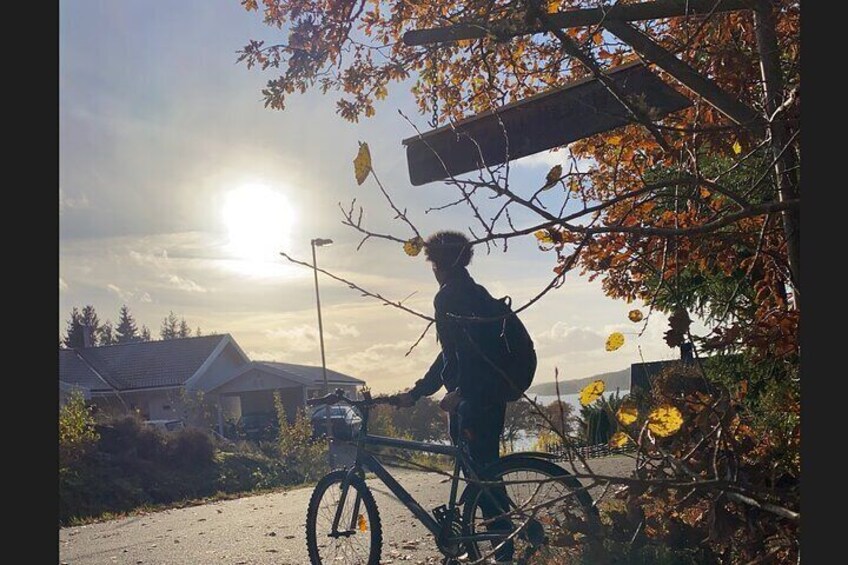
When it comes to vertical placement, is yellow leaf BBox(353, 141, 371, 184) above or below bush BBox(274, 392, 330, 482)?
above

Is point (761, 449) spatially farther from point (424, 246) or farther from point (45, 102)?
point (45, 102)

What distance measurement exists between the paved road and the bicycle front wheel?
0.11 meters

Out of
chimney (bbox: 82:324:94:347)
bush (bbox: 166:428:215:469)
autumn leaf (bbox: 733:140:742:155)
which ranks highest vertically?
chimney (bbox: 82:324:94:347)

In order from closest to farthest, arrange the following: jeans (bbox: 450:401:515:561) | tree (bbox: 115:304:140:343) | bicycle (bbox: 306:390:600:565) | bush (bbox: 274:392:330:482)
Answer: bicycle (bbox: 306:390:600:565)
jeans (bbox: 450:401:515:561)
bush (bbox: 274:392:330:482)
tree (bbox: 115:304:140:343)

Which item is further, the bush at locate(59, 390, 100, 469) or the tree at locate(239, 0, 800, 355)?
the bush at locate(59, 390, 100, 469)

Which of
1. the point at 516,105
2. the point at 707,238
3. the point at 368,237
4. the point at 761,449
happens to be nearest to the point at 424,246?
the point at 368,237

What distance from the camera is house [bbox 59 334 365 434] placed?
2091 centimetres

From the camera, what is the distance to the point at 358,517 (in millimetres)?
4398

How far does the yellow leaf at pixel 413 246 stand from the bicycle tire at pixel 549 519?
1.27m

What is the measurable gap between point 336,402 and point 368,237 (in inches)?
81.5

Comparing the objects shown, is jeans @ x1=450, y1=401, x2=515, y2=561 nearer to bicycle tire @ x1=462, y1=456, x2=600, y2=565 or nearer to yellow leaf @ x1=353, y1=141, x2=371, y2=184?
bicycle tire @ x1=462, y1=456, x2=600, y2=565

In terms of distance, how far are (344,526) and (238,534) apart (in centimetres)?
353

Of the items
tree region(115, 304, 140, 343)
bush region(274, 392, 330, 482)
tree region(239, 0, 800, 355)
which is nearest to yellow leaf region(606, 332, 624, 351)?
tree region(239, 0, 800, 355)

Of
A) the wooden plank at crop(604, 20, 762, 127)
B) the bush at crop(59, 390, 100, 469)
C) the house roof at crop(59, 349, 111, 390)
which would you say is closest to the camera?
the wooden plank at crop(604, 20, 762, 127)
